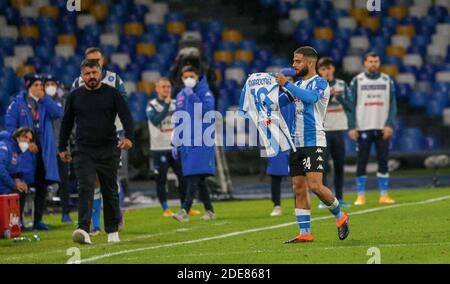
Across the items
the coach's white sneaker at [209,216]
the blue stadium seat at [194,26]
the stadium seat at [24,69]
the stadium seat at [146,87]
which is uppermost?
the blue stadium seat at [194,26]

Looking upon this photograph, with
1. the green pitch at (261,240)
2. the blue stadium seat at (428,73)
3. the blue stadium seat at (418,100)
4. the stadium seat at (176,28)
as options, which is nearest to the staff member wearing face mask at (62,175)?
the green pitch at (261,240)

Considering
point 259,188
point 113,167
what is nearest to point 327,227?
point 113,167

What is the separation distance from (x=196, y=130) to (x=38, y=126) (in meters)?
2.37

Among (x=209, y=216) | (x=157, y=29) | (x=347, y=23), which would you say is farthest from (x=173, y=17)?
(x=209, y=216)

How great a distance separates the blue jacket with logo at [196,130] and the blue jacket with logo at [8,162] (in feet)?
8.13

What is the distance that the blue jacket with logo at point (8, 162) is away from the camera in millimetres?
17141

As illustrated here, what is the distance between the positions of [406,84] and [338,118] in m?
12.1

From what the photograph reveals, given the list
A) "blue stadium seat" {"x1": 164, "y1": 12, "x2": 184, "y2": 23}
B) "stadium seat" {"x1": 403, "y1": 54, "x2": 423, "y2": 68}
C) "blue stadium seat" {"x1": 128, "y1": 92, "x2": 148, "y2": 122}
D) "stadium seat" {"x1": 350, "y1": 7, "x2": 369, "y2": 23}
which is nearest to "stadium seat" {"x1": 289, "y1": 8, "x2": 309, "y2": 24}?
"stadium seat" {"x1": 350, "y1": 7, "x2": 369, "y2": 23}

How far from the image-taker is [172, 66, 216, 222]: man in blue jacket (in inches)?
728

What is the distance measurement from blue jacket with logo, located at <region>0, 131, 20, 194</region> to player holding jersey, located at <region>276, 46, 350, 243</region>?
191 inches

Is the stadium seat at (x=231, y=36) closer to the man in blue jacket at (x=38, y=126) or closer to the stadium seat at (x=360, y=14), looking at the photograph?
the stadium seat at (x=360, y=14)

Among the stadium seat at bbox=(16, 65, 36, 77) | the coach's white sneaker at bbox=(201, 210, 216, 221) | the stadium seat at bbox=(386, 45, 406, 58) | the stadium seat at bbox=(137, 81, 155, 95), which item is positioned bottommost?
the coach's white sneaker at bbox=(201, 210, 216, 221)

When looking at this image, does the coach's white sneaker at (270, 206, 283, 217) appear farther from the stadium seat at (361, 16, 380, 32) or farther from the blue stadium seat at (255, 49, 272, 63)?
the stadium seat at (361, 16, 380, 32)
